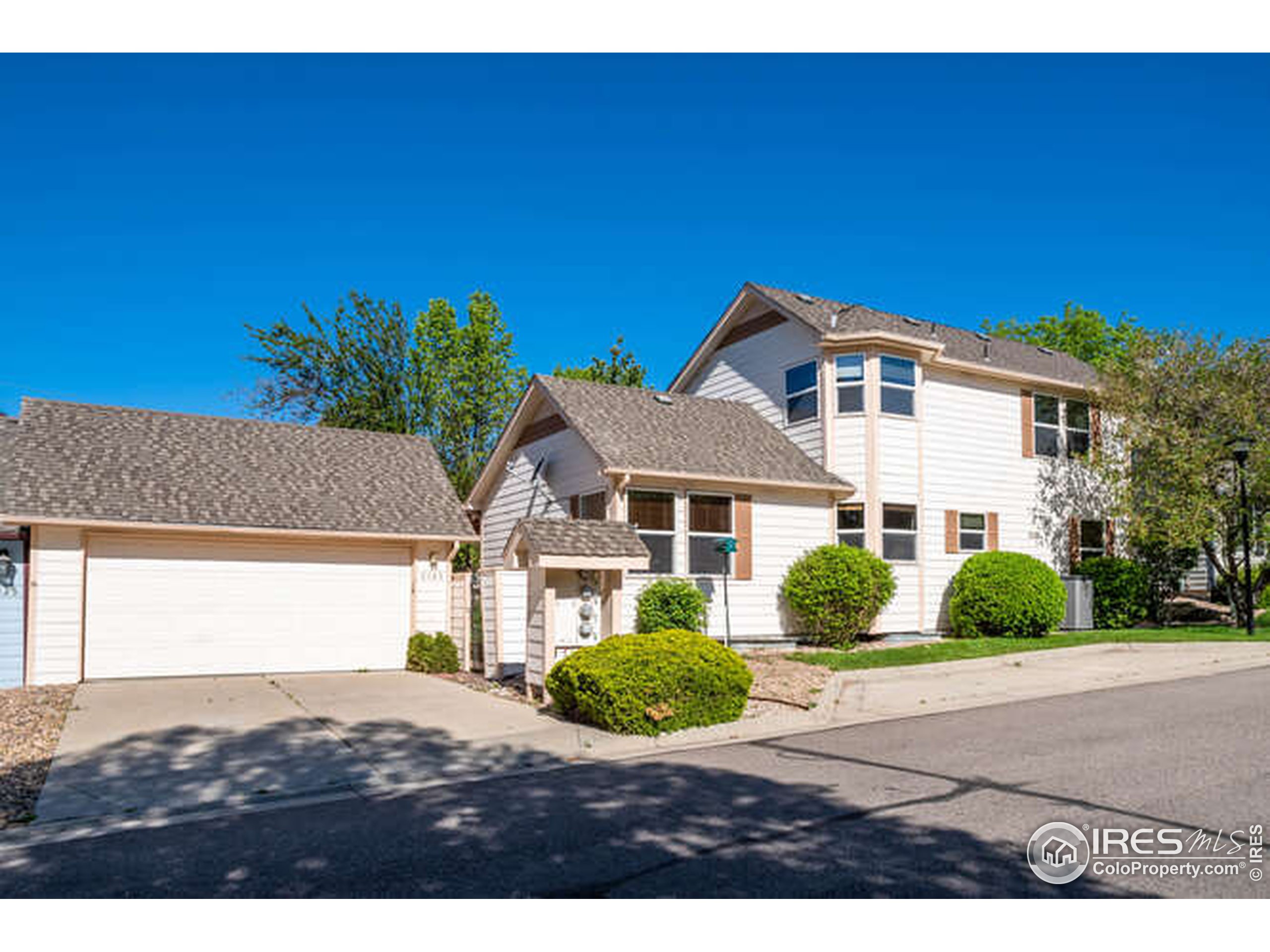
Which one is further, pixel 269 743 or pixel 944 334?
pixel 944 334

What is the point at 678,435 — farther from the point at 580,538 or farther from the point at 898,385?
the point at 580,538

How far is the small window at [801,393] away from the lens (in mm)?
19469

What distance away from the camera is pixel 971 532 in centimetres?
2000

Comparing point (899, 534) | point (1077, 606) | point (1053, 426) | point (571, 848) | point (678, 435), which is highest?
point (1053, 426)

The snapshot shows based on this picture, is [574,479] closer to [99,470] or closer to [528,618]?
[528,618]

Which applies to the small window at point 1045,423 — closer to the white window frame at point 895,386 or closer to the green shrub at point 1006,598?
the green shrub at point 1006,598

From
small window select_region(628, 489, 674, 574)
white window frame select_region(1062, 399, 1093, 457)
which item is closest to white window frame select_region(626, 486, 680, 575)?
small window select_region(628, 489, 674, 574)

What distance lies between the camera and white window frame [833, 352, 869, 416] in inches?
738

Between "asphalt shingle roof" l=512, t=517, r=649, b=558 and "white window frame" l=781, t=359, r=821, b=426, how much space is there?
7.47 meters

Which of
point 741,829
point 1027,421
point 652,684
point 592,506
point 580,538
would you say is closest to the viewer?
point 741,829

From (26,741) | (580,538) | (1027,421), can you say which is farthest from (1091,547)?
(26,741)

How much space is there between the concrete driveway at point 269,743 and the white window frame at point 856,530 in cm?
846

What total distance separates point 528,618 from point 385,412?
2073 centimetres

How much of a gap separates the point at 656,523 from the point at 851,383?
17.0ft
